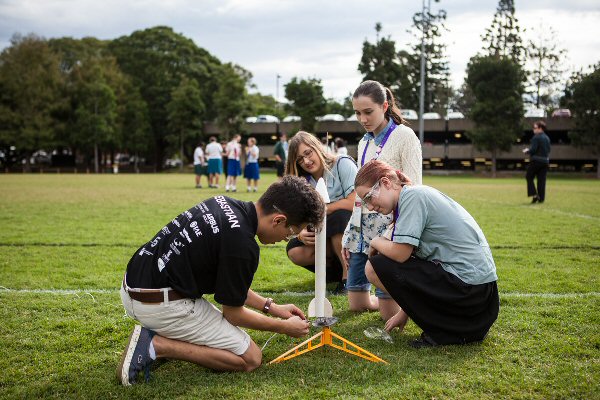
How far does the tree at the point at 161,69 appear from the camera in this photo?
58.0 m

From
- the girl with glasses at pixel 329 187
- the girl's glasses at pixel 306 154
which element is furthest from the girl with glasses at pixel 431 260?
the girl's glasses at pixel 306 154

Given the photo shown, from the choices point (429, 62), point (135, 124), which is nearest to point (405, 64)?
point (429, 62)

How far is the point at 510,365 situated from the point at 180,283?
7.27 feet

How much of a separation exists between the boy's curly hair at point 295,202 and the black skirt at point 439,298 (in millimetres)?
957

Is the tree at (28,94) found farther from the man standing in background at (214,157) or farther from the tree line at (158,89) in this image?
the man standing in background at (214,157)

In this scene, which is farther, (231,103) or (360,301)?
(231,103)

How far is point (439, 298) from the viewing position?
3717mm

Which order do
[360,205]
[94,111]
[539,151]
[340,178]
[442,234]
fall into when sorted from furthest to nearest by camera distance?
[94,111] → [539,151] → [340,178] → [360,205] → [442,234]

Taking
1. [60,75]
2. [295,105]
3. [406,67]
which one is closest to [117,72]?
[60,75]

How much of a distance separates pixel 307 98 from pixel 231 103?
24.9 feet

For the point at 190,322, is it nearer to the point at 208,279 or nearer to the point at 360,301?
the point at 208,279

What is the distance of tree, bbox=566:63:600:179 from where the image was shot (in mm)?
40125

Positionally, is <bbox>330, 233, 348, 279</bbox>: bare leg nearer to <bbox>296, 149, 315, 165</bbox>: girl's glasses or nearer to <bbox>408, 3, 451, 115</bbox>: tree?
<bbox>296, 149, 315, 165</bbox>: girl's glasses

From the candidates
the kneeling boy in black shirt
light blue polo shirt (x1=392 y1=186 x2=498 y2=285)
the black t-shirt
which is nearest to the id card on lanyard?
light blue polo shirt (x1=392 y1=186 x2=498 y2=285)
